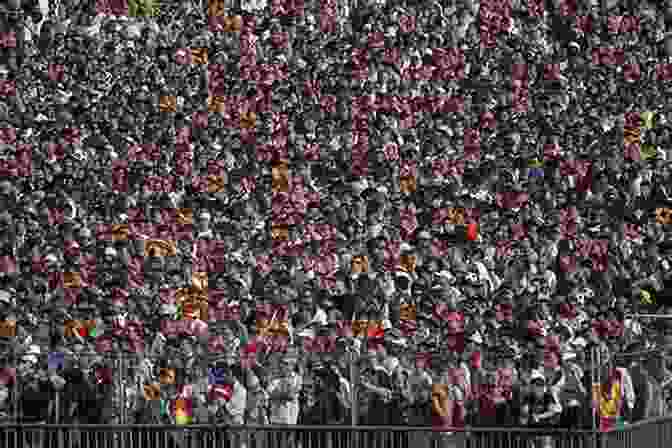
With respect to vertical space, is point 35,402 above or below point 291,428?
above

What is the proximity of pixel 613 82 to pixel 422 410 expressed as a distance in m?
14.8

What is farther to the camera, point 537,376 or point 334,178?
point 334,178

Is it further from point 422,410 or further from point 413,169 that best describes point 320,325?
point 422,410

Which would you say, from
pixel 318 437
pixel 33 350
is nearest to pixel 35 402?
pixel 318 437

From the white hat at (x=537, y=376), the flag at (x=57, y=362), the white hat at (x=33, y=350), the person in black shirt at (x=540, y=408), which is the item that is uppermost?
the white hat at (x=33, y=350)

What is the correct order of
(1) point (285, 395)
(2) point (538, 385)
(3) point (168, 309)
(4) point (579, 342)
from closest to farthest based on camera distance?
(2) point (538, 385) < (1) point (285, 395) < (4) point (579, 342) < (3) point (168, 309)

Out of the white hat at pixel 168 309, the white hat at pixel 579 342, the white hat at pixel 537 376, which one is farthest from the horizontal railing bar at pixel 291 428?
the white hat at pixel 168 309

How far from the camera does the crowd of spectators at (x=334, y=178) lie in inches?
1048

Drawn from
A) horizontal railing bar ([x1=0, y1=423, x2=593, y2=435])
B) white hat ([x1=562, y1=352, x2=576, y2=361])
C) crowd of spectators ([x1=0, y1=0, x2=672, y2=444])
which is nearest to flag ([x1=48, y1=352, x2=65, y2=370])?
crowd of spectators ([x1=0, y1=0, x2=672, y2=444])

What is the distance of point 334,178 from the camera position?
3194 centimetres

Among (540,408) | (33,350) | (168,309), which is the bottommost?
(540,408)

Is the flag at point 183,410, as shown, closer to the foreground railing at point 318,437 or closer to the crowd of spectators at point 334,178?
the foreground railing at point 318,437

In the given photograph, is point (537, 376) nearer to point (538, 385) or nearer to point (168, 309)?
point (538, 385)

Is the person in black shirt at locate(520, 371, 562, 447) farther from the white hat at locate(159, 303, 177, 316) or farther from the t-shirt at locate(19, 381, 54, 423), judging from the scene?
the white hat at locate(159, 303, 177, 316)
